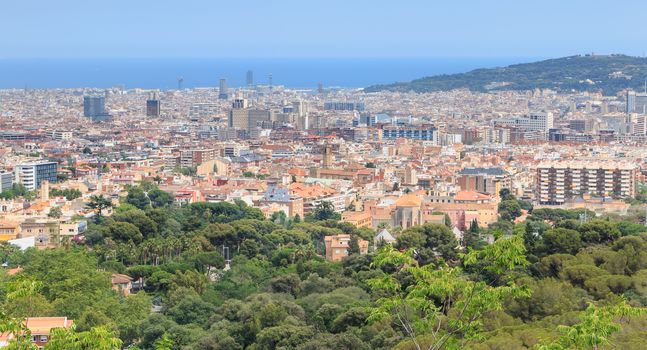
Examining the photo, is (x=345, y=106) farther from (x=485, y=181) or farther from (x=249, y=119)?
(x=485, y=181)

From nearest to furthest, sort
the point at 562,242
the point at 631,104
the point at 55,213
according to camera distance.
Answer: the point at 562,242 → the point at 55,213 → the point at 631,104

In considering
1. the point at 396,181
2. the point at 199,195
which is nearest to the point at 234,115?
the point at 396,181

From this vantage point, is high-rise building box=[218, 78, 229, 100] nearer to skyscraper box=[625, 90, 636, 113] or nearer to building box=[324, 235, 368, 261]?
skyscraper box=[625, 90, 636, 113]

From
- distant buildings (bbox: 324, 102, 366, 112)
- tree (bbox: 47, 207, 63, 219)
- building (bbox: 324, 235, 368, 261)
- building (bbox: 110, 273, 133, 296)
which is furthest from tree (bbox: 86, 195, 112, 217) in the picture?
distant buildings (bbox: 324, 102, 366, 112)

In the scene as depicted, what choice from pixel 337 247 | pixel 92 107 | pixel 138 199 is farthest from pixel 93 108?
pixel 337 247

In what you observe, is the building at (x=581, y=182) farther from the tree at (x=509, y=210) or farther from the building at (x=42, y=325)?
the building at (x=42, y=325)

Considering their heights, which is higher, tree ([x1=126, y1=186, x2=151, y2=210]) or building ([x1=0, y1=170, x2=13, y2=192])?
tree ([x1=126, y1=186, x2=151, y2=210])
